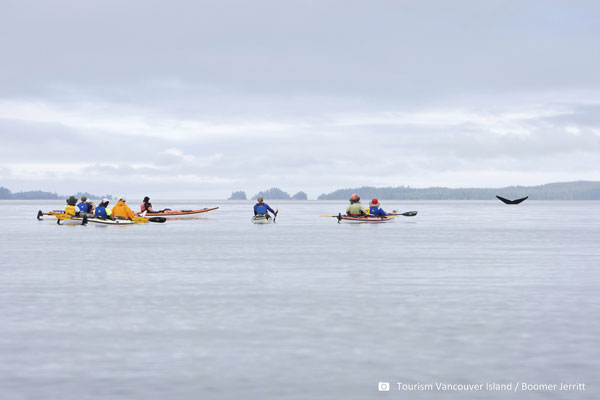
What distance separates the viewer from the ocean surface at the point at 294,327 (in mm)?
11977


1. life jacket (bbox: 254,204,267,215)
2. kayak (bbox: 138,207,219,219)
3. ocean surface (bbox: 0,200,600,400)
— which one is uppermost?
life jacket (bbox: 254,204,267,215)

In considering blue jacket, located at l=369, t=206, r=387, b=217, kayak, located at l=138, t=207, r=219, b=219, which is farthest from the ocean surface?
kayak, located at l=138, t=207, r=219, b=219

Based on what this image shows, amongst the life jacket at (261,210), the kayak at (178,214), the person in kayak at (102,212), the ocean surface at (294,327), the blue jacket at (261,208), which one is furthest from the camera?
the kayak at (178,214)

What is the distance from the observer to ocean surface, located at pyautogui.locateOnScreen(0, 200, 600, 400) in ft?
39.3

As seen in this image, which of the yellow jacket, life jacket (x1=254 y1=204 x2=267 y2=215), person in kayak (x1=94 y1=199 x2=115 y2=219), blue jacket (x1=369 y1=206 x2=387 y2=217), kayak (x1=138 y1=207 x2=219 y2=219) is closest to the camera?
person in kayak (x1=94 y1=199 x2=115 y2=219)

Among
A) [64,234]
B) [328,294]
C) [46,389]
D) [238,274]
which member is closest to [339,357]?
[46,389]

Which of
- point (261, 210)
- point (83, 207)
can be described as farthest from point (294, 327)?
point (261, 210)

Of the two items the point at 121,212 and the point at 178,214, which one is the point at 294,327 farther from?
the point at 178,214

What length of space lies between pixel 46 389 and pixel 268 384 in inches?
139

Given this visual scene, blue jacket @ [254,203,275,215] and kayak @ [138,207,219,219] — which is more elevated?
blue jacket @ [254,203,275,215]

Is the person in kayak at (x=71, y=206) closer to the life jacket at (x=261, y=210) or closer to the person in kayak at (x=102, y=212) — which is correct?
the person in kayak at (x=102, y=212)

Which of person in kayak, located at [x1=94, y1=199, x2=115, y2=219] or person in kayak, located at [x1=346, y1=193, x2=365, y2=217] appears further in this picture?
person in kayak, located at [x1=346, y1=193, x2=365, y2=217]

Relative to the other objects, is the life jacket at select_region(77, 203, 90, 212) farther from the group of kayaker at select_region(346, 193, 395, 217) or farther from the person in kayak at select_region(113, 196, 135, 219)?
the group of kayaker at select_region(346, 193, 395, 217)

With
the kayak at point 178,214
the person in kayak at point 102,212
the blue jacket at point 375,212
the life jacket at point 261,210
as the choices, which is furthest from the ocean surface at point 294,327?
the kayak at point 178,214
